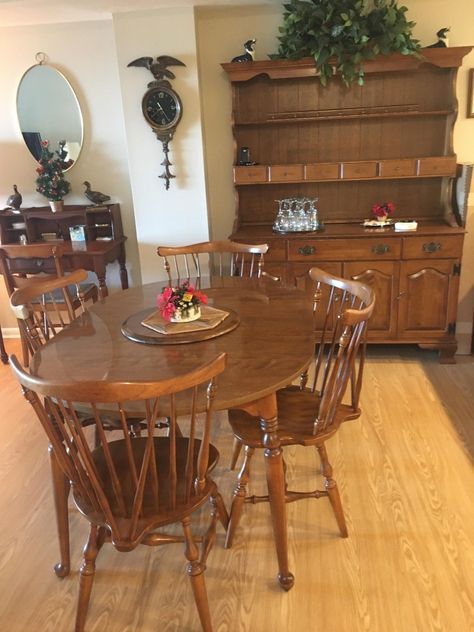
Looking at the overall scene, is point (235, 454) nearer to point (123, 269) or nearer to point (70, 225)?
point (123, 269)

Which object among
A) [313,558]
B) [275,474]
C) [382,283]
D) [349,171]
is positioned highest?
[349,171]

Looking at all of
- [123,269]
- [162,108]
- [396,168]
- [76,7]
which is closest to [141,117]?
[162,108]

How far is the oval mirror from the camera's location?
3576 millimetres

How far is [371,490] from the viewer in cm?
217

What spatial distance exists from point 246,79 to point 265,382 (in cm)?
244

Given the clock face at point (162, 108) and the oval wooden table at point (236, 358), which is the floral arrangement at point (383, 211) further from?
the oval wooden table at point (236, 358)

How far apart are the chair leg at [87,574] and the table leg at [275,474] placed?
1.79ft

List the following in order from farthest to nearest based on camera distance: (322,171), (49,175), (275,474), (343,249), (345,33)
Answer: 1. (49,175)
2. (322,171)
3. (343,249)
4. (345,33)
5. (275,474)

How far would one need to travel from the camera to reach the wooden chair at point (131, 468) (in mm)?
1228

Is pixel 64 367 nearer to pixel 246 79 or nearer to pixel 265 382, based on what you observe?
pixel 265 382

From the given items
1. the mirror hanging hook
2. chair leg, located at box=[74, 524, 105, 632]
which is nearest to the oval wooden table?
chair leg, located at box=[74, 524, 105, 632]

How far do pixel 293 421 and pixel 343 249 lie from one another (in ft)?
5.47

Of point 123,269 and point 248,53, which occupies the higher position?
point 248,53

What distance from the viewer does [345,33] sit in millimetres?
2990
